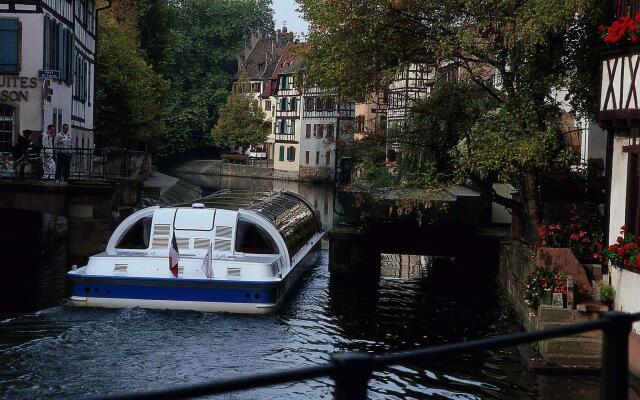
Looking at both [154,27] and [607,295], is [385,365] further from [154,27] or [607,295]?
[154,27]

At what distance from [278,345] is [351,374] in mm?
14242

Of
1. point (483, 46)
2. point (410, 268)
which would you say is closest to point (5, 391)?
point (483, 46)

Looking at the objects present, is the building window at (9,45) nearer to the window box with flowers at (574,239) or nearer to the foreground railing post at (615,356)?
the window box with flowers at (574,239)

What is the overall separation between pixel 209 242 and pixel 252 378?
18.8 m

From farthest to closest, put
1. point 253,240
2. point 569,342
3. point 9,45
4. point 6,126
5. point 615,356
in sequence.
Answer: point 6,126 → point 9,45 → point 253,240 → point 569,342 → point 615,356

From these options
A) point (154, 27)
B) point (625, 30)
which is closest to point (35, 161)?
point (625, 30)

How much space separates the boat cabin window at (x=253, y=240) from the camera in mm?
21594

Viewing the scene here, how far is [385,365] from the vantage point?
2492 millimetres

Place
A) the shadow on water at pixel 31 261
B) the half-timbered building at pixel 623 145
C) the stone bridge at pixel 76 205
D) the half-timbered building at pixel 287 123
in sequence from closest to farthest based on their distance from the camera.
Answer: the half-timbered building at pixel 623 145 → the shadow on water at pixel 31 261 → the stone bridge at pixel 76 205 → the half-timbered building at pixel 287 123

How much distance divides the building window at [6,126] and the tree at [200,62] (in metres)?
51.6

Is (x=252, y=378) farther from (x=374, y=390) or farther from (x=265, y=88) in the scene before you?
(x=265, y=88)

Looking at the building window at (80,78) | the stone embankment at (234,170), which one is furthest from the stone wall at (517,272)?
the stone embankment at (234,170)

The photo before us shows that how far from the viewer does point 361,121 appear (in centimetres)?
2178

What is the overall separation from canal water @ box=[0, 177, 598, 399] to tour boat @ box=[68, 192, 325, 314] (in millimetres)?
411
